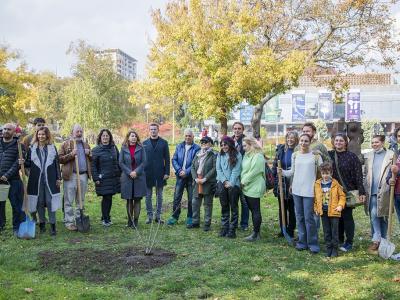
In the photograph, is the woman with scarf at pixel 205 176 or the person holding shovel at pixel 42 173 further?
the woman with scarf at pixel 205 176

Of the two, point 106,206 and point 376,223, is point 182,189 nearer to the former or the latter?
point 106,206

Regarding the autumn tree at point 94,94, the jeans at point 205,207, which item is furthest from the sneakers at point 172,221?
the autumn tree at point 94,94

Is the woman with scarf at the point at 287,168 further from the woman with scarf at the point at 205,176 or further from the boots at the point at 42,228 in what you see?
the boots at the point at 42,228

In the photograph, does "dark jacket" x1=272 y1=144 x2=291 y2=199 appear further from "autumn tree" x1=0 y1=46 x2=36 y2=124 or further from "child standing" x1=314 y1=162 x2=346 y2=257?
"autumn tree" x1=0 y1=46 x2=36 y2=124

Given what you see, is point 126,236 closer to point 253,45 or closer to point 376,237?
point 376,237

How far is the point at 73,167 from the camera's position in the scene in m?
8.89

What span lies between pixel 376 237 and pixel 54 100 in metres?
63.4

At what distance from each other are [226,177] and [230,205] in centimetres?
54

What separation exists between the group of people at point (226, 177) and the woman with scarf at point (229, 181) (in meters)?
0.02

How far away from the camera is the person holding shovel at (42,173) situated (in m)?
8.37

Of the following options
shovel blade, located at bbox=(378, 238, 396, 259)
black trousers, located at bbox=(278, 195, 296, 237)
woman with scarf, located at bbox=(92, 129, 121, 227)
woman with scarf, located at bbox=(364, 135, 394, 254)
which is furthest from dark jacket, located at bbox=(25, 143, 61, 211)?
shovel blade, located at bbox=(378, 238, 396, 259)

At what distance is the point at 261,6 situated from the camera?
20375mm

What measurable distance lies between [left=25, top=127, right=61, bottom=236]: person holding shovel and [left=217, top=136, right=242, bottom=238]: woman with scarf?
2.95 m

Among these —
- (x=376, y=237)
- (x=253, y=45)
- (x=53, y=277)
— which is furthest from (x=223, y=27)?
(x=53, y=277)
